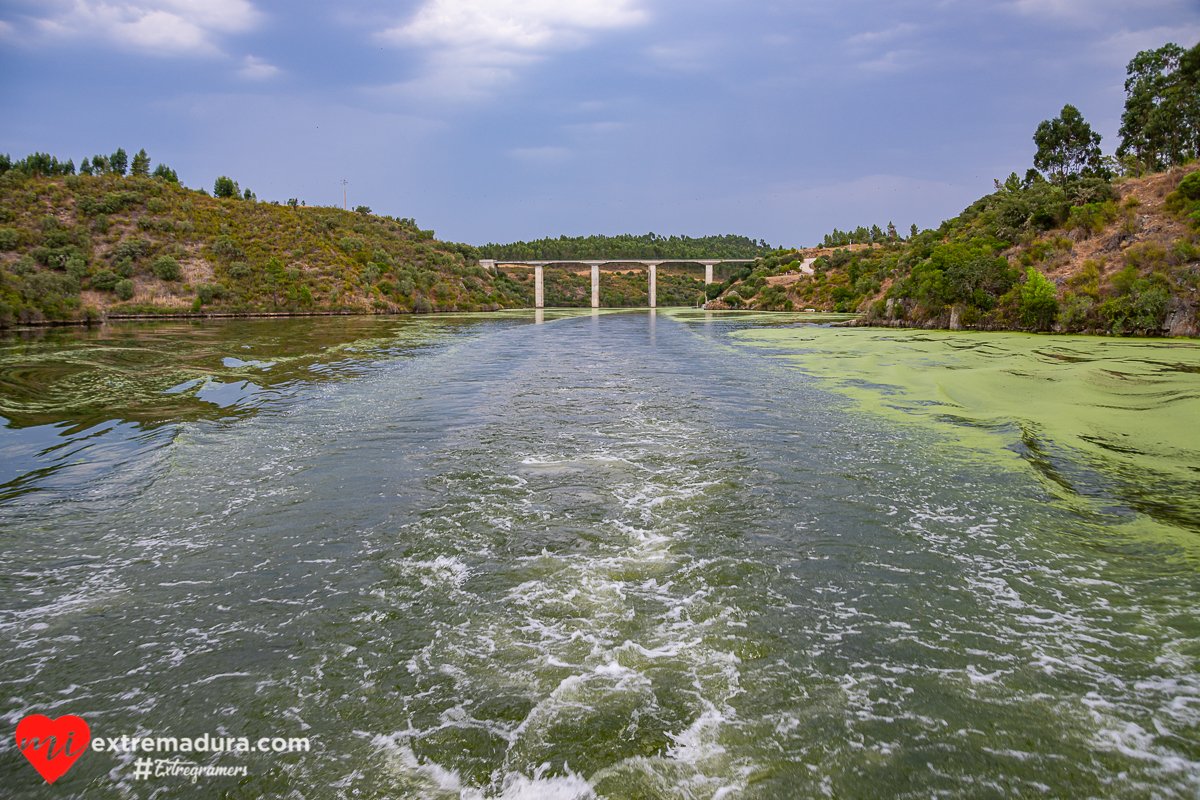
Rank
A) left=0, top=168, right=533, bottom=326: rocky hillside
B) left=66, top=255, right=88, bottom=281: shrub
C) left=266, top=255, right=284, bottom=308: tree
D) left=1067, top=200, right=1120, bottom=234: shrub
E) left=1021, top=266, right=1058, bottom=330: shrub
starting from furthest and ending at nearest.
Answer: left=266, top=255, right=284, bottom=308: tree, left=0, top=168, right=533, bottom=326: rocky hillside, left=66, top=255, right=88, bottom=281: shrub, left=1067, top=200, right=1120, bottom=234: shrub, left=1021, top=266, right=1058, bottom=330: shrub

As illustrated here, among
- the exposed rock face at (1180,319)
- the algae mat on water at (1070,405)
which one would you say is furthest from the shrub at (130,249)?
the exposed rock face at (1180,319)

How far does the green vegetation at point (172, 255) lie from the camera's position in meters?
64.1

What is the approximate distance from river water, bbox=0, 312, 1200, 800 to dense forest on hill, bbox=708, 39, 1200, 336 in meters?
20.4

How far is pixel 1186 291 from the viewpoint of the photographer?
79.5 ft

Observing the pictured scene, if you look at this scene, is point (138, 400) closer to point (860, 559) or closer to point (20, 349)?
point (860, 559)

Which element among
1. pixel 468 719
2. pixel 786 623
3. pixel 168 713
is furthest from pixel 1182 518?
pixel 168 713

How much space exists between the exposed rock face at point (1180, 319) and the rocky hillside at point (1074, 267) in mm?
33

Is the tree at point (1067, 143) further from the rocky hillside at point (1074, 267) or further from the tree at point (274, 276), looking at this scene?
the tree at point (274, 276)

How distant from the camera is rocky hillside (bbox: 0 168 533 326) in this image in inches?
2534

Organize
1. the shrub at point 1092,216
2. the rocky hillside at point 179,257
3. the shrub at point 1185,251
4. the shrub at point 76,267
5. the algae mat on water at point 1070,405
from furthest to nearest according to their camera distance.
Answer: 1. the rocky hillside at point 179,257
2. the shrub at point 76,267
3. the shrub at point 1092,216
4. the shrub at point 1185,251
5. the algae mat on water at point 1070,405

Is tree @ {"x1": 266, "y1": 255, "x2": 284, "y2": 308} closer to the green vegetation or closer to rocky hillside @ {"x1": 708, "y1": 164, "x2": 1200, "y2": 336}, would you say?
the green vegetation

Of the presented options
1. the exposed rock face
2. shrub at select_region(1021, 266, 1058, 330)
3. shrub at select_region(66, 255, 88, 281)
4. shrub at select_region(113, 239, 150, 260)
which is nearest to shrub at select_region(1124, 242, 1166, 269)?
the exposed rock face

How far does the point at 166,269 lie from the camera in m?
68.8

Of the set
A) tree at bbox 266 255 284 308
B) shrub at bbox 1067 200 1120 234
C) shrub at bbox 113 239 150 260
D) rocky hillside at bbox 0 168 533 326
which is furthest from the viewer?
tree at bbox 266 255 284 308
